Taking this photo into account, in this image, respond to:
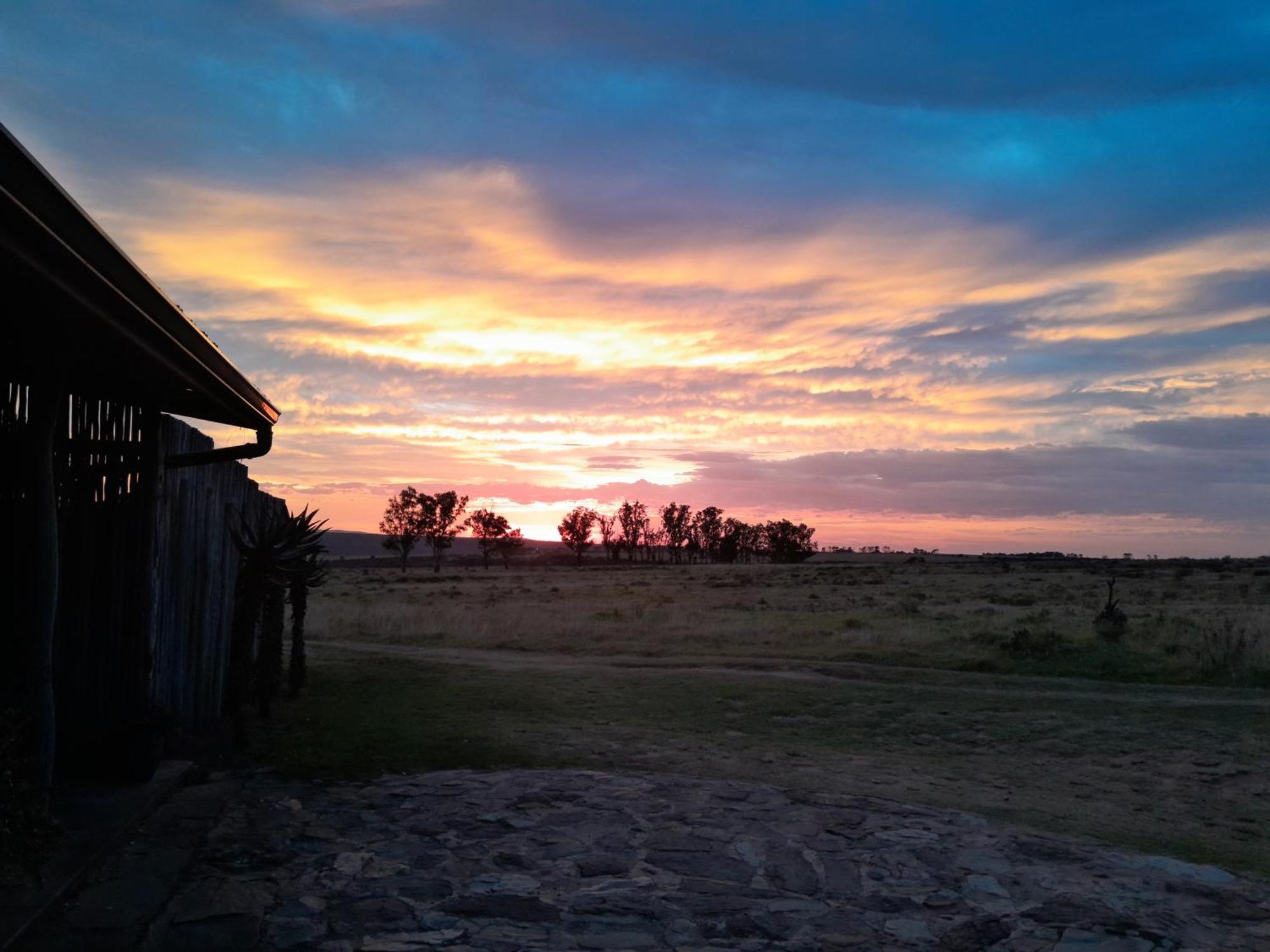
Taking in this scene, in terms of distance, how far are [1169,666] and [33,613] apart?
54.9 feet

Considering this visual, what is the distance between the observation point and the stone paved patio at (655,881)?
5055mm

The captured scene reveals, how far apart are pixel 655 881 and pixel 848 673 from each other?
432 inches

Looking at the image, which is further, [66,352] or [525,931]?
[66,352]

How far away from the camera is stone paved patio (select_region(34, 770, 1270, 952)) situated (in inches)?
199

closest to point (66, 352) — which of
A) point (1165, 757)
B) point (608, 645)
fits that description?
point (1165, 757)

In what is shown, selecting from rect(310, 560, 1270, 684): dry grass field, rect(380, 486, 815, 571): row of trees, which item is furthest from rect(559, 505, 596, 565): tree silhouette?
rect(310, 560, 1270, 684): dry grass field

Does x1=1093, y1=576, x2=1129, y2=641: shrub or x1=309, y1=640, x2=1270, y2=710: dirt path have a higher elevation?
x1=1093, y1=576, x2=1129, y2=641: shrub

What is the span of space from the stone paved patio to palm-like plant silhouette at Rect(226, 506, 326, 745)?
71.7 inches

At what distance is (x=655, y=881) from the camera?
5.85 m

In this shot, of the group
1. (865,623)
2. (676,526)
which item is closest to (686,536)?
(676,526)

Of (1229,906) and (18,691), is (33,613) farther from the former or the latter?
(1229,906)

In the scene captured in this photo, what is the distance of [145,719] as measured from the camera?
7238 mm

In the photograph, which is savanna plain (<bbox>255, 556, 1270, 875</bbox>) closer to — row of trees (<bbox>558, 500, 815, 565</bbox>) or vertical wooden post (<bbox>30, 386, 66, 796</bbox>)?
vertical wooden post (<bbox>30, 386, 66, 796</bbox>)

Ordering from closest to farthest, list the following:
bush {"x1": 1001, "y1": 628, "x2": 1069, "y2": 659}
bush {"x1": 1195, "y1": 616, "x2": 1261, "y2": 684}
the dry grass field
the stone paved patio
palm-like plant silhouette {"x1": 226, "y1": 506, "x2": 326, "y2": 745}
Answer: the stone paved patio → palm-like plant silhouette {"x1": 226, "y1": 506, "x2": 326, "y2": 745} → bush {"x1": 1195, "y1": 616, "x2": 1261, "y2": 684} → the dry grass field → bush {"x1": 1001, "y1": 628, "x2": 1069, "y2": 659}
